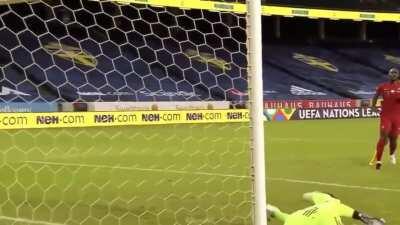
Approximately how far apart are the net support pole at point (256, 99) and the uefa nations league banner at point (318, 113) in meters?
21.8

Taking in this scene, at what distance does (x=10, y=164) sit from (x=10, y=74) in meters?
10.0

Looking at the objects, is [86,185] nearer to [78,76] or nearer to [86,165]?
[86,165]

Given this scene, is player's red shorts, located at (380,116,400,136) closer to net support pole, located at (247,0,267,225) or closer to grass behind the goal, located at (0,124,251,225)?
grass behind the goal, located at (0,124,251,225)

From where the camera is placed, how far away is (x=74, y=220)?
21.1ft

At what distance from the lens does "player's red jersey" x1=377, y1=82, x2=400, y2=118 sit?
10.4m

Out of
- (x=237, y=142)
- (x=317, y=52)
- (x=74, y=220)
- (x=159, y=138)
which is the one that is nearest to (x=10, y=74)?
(x=159, y=138)

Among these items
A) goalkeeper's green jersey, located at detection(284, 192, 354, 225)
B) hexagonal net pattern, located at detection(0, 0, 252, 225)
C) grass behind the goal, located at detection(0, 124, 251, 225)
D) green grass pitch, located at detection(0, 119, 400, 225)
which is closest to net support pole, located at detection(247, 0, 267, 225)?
goalkeeper's green jersey, located at detection(284, 192, 354, 225)

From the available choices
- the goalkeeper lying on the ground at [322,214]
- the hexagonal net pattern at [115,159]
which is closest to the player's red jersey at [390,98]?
the hexagonal net pattern at [115,159]

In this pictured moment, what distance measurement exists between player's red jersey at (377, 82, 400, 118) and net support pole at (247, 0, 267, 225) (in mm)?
6849

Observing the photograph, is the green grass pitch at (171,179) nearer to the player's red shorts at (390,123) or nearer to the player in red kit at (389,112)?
the player in red kit at (389,112)

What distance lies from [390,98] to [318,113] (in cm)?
1759

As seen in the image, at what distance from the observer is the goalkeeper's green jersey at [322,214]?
405 cm

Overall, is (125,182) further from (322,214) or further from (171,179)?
(322,214)

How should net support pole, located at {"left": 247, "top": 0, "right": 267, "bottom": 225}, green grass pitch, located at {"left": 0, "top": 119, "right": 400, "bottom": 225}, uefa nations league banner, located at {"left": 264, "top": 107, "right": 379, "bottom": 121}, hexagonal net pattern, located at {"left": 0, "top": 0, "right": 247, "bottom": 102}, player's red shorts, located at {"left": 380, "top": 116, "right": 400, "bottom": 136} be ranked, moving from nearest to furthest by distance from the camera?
net support pole, located at {"left": 247, "top": 0, "right": 267, "bottom": 225} → green grass pitch, located at {"left": 0, "top": 119, "right": 400, "bottom": 225} → player's red shorts, located at {"left": 380, "top": 116, "right": 400, "bottom": 136} → hexagonal net pattern, located at {"left": 0, "top": 0, "right": 247, "bottom": 102} → uefa nations league banner, located at {"left": 264, "top": 107, "right": 379, "bottom": 121}
